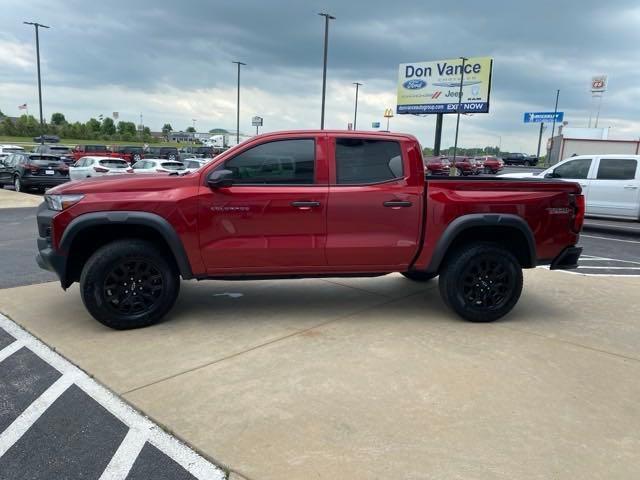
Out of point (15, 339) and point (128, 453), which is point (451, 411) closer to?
point (128, 453)

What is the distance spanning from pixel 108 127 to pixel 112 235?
125 metres

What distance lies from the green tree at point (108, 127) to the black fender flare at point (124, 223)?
4668 inches

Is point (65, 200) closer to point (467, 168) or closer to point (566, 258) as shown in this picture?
point (566, 258)

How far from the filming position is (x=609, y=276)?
729 centimetres

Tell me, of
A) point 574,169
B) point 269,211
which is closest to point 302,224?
point 269,211

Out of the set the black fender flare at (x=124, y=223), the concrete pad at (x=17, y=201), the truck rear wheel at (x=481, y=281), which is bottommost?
the concrete pad at (x=17, y=201)

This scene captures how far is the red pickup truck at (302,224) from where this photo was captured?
4.46 m

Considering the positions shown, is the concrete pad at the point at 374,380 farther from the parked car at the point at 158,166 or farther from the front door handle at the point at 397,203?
the parked car at the point at 158,166

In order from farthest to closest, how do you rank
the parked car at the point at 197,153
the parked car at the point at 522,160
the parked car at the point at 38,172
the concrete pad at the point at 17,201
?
the parked car at the point at 522,160 → the parked car at the point at 197,153 → the parked car at the point at 38,172 → the concrete pad at the point at 17,201

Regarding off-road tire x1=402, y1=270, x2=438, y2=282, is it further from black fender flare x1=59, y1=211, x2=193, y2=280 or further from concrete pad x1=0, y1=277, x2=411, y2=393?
black fender flare x1=59, y1=211, x2=193, y2=280

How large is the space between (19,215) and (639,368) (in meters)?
13.8

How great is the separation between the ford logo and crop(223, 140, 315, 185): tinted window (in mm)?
44940

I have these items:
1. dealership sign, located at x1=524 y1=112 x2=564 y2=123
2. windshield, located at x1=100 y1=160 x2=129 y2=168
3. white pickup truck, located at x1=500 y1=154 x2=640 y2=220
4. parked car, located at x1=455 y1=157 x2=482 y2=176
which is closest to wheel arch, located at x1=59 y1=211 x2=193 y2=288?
white pickup truck, located at x1=500 y1=154 x2=640 y2=220

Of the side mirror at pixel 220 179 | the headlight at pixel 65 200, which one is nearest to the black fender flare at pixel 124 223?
the headlight at pixel 65 200
